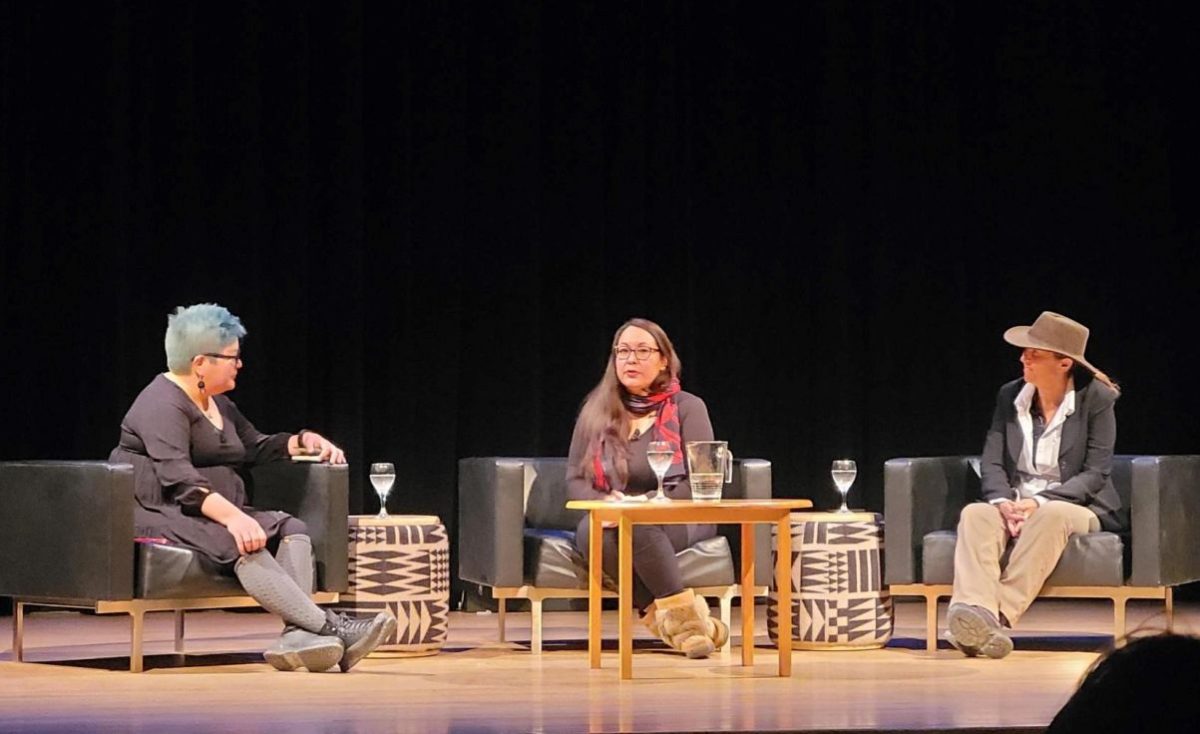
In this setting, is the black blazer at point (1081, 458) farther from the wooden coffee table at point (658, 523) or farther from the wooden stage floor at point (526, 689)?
the wooden coffee table at point (658, 523)

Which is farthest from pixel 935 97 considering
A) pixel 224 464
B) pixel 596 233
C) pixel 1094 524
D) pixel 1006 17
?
pixel 224 464

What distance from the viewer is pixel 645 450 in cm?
523

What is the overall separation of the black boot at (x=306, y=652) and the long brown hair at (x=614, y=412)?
91 centimetres

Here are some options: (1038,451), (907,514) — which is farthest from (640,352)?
(1038,451)

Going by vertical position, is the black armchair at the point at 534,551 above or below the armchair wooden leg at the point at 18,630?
above

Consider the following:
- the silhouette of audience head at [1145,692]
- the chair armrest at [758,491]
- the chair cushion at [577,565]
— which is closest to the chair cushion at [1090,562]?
the chair armrest at [758,491]

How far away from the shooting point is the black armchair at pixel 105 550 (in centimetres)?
475

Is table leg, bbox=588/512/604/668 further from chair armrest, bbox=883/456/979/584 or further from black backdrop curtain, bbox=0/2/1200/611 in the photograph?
black backdrop curtain, bbox=0/2/1200/611

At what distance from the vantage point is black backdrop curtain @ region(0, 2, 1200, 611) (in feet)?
21.5

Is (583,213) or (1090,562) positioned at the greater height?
(583,213)

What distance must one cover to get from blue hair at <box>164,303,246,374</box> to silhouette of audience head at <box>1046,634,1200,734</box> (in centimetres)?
416

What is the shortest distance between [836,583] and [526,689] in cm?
130

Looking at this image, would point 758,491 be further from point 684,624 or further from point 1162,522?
point 1162,522

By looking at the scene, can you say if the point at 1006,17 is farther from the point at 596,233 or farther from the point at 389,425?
the point at 389,425
